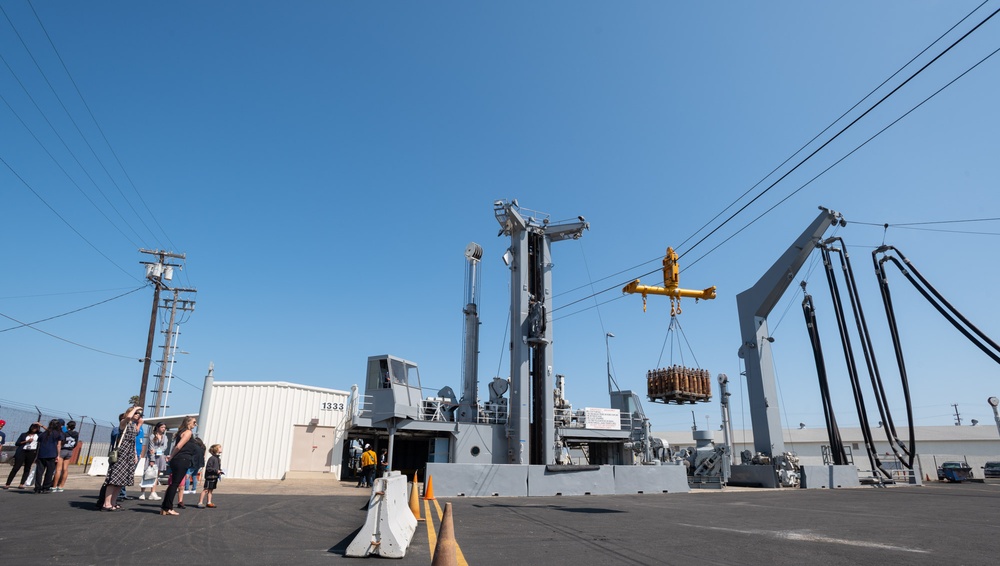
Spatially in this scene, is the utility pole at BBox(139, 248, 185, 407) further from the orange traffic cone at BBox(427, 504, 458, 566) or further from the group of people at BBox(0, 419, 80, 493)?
the orange traffic cone at BBox(427, 504, 458, 566)

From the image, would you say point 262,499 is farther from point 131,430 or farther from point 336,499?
point 131,430

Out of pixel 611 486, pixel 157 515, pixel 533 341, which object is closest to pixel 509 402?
pixel 533 341

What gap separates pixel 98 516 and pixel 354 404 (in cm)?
1418

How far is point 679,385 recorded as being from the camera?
24.1m

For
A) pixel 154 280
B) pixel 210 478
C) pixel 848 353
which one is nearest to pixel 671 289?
pixel 848 353

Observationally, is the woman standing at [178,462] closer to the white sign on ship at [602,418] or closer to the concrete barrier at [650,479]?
the concrete barrier at [650,479]

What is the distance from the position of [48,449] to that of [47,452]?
70mm

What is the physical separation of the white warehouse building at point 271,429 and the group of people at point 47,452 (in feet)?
33.0

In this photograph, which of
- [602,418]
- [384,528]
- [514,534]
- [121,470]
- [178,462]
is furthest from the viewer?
[602,418]

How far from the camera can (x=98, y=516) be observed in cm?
880

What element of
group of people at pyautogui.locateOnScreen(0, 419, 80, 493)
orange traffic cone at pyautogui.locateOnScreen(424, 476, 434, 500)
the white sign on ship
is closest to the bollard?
group of people at pyautogui.locateOnScreen(0, 419, 80, 493)

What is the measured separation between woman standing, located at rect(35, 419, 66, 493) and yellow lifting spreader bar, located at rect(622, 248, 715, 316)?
1722 cm

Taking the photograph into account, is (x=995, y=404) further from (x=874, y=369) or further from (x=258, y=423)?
(x=258, y=423)

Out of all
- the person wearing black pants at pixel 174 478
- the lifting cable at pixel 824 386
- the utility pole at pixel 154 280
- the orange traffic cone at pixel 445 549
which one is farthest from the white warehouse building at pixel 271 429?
the lifting cable at pixel 824 386
